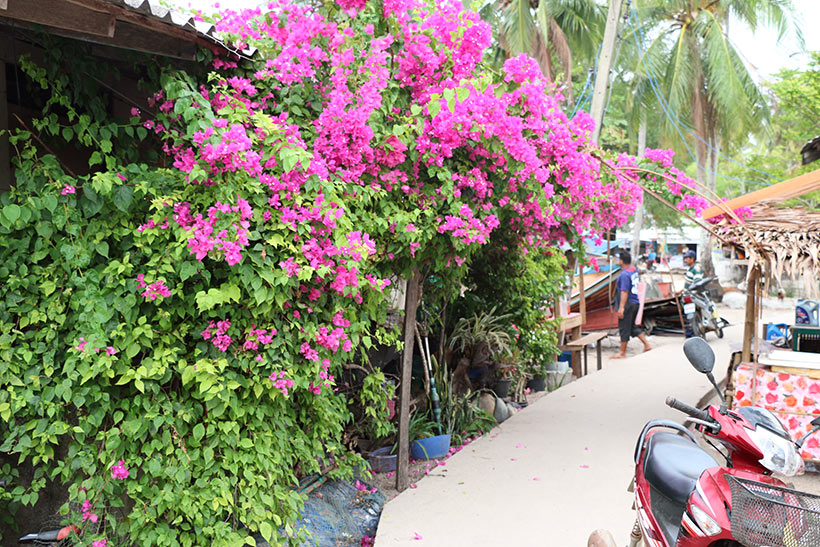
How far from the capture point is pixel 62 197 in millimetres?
3170

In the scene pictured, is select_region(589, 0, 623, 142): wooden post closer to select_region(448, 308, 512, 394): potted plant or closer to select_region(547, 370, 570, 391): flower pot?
select_region(547, 370, 570, 391): flower pot

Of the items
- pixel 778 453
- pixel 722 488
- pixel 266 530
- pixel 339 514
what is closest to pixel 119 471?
pixel 266 530

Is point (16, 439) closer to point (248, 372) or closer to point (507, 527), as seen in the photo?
point (248, 372)

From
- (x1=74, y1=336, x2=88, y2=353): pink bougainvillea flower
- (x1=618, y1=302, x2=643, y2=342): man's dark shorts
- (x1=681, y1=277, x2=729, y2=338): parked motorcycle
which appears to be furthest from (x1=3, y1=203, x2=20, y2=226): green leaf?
(x1=681, y1=277, x2=729, y2=338): parked motorcycle

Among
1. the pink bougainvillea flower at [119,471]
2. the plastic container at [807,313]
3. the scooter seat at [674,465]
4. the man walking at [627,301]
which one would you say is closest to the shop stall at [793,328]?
the plastic container at [807,313]

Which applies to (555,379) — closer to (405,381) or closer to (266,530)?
(405,381)

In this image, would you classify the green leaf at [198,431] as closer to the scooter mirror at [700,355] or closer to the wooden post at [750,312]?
the scooter mirror at [700,355]

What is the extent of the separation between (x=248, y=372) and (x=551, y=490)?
2.79 meters

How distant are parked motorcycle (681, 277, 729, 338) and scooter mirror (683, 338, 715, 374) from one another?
10.3 meters

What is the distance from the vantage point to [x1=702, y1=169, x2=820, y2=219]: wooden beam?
19.1 ft

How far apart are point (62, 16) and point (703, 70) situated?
893 inches

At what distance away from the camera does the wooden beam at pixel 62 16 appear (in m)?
2.61

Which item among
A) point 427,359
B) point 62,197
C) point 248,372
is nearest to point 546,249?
point 427,359

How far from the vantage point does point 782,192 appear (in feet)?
19.6
